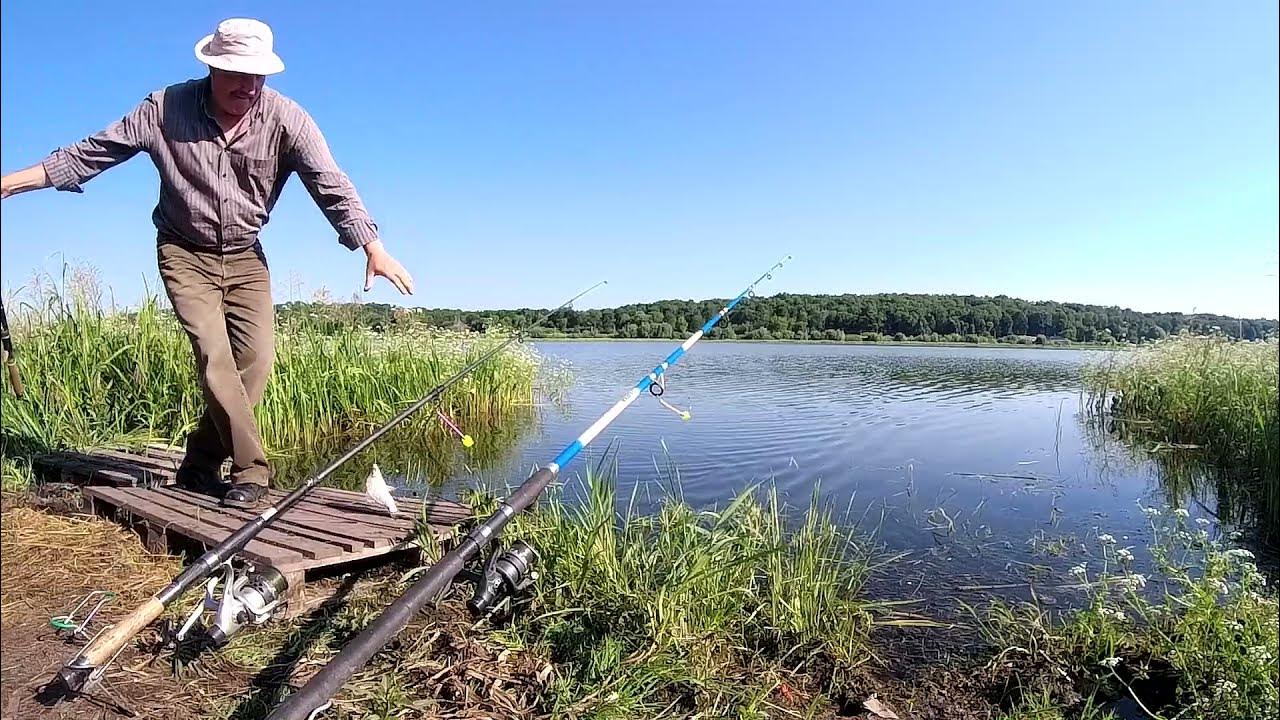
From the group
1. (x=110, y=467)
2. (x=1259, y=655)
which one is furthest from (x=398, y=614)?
(x=110, y=467)

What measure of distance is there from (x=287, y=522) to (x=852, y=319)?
817 inches

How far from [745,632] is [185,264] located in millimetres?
3085

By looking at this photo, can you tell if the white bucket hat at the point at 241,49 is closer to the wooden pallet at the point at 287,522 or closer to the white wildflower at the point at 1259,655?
the wooden pallet at the point at 287,522

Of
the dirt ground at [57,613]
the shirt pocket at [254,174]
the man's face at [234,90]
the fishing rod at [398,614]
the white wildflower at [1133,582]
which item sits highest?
the man's face at [234,90]

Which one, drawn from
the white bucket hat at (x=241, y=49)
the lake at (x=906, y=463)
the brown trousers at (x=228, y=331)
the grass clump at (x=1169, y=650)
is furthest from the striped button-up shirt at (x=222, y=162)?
the grass clump at (x=1169, y=650)

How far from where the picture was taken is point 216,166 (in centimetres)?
349

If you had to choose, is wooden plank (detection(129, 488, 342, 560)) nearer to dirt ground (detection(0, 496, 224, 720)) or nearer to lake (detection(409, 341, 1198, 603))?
dirt ground (detection(0, 496, 224, 720))

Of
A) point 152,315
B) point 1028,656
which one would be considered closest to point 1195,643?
point 1028,656

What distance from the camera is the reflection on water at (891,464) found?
5719 millimetres

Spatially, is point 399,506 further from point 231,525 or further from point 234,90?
point 234,90

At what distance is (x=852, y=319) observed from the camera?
22969 millimetres

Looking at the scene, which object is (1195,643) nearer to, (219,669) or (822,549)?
(822,549)

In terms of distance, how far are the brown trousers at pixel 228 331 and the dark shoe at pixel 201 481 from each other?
0.17 m

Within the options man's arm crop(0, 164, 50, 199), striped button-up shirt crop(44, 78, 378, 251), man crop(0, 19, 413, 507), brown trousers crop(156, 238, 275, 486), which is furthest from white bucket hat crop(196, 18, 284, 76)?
brown trousers crop(156, 238, 275, 486)
